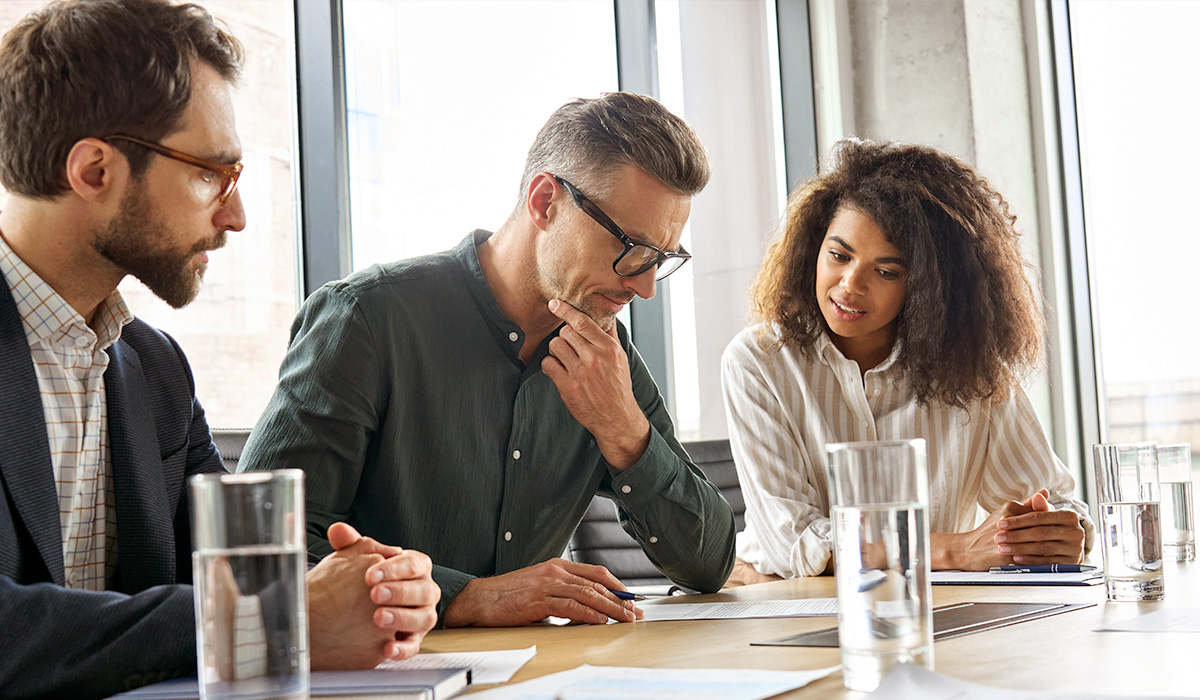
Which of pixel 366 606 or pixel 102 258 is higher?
pixel 102 258

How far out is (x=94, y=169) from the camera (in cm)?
124

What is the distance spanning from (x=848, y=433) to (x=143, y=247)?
1.54 metres

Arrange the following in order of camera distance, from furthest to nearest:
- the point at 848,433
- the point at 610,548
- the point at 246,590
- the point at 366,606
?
the point at 610,548, the point at 848,433, the point at 366,606, the point at 246,590

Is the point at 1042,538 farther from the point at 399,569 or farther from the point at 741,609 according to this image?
the point at 399,569

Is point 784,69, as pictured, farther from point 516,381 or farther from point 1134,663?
point 1134,663

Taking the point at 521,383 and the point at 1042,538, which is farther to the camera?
the point at 1042,538

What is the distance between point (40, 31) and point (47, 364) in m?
0.38

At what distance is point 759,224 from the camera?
4.34m

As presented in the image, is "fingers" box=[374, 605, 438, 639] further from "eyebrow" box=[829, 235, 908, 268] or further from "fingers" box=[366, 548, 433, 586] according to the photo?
"eyebrow" box=[829, 235, 908, 268]

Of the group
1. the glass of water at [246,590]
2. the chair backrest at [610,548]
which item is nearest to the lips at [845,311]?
the chair backrest at [610,548]

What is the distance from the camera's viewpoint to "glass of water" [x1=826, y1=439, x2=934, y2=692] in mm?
757

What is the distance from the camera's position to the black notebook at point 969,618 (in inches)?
41.5

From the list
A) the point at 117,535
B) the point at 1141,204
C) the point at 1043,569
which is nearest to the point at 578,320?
the point at 117,535

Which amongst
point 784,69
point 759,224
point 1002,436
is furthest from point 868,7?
point 1002,436
